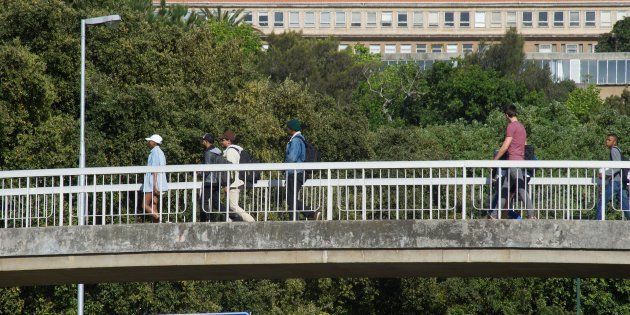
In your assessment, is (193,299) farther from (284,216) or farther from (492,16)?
(492,16)

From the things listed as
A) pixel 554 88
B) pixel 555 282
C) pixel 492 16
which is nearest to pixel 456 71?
pixel 554 88

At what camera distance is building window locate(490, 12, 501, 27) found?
166500mm

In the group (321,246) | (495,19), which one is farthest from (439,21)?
(321,246)

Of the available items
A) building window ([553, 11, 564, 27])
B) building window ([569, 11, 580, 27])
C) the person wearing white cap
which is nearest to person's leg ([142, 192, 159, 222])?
the person wearing white cap

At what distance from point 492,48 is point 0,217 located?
343 ft

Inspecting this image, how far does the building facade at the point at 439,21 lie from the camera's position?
166000 millimetres

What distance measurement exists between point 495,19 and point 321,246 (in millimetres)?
143562

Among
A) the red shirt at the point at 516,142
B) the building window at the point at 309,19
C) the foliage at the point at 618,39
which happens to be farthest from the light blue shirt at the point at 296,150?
the building window at the point at 309,19

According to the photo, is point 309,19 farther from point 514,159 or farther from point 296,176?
point 296,176

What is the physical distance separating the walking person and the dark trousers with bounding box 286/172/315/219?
8.17ft

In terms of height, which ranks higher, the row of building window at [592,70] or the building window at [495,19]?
the building window at [495,19]

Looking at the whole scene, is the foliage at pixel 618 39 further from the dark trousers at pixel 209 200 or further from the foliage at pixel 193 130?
the dark trousers at pixel 209 200

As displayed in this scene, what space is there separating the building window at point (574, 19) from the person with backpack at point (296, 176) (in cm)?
14252

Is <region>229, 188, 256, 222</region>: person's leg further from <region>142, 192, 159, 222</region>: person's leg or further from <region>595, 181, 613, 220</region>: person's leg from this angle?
<region>595, 181, 613, 220</region>: person's leg
